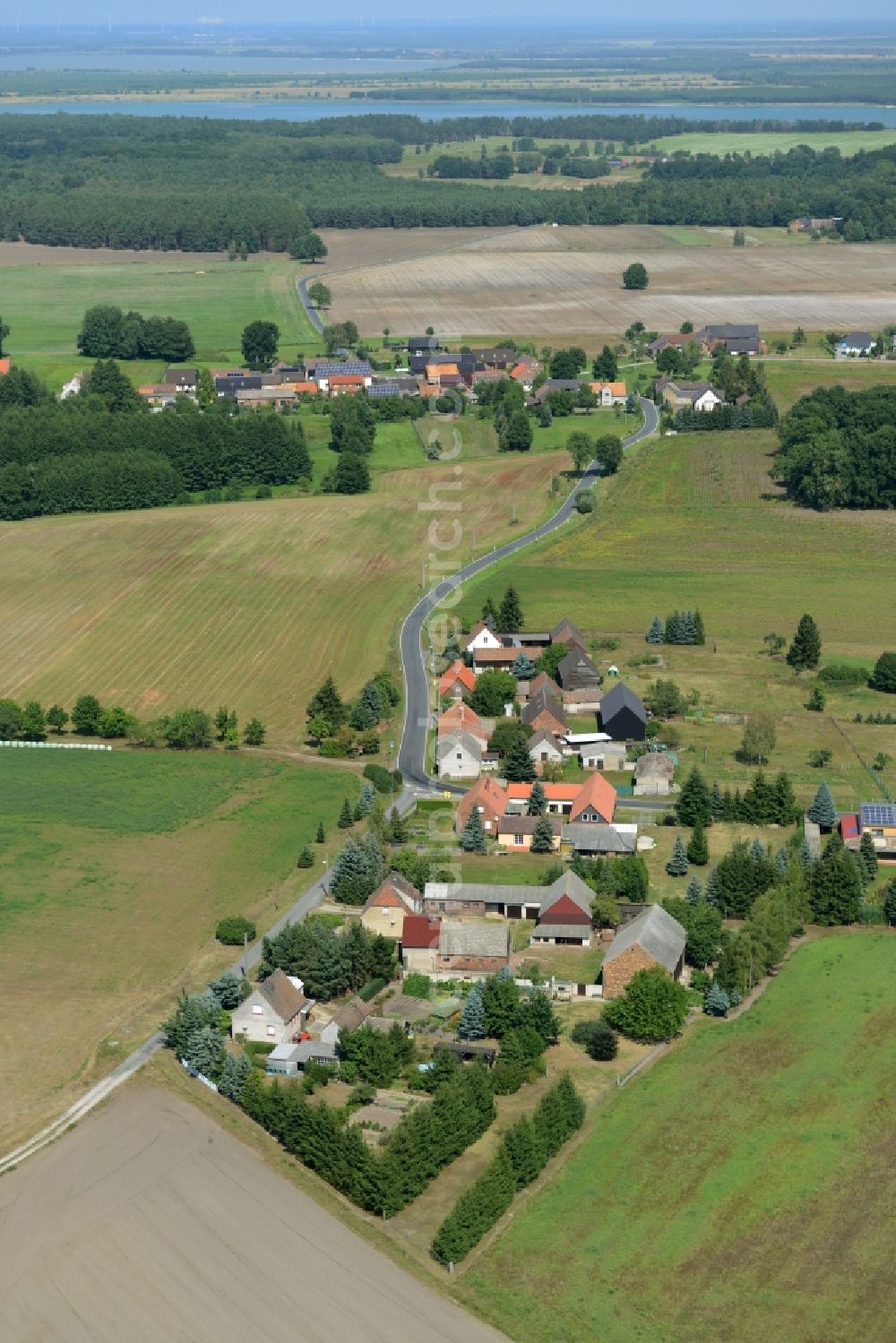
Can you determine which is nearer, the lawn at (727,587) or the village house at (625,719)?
the village house at (625,719)

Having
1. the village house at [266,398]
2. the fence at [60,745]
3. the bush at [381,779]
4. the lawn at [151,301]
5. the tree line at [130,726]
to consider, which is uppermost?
the bush at [381,779]

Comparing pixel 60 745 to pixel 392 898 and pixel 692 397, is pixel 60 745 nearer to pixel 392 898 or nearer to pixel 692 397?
pixel 392 898

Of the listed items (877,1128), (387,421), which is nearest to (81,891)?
(877,1128)

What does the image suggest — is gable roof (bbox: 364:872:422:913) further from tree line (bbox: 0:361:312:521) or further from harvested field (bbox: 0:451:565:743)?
tree line (bbox: 0:361:312:521)

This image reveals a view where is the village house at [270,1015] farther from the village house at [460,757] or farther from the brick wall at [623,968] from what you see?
the village house at [460,757]

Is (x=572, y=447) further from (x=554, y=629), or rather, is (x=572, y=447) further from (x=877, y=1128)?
(x=877, y=1128)

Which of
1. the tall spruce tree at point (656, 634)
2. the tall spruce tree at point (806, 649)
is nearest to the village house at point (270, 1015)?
the tall spruce tree at point (806, 649)

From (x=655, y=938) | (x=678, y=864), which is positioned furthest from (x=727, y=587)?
(x=655, y=938)
